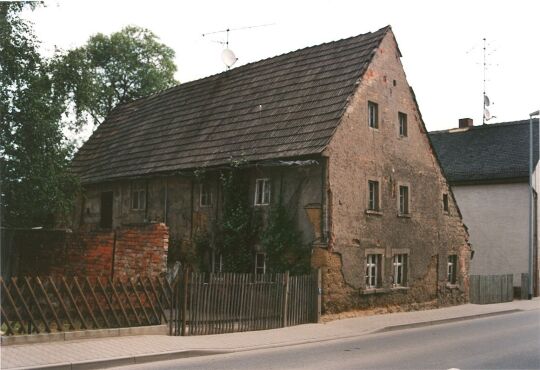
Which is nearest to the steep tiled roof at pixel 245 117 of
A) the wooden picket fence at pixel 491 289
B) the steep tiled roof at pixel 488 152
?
the wooden picket fence at pixel 491 289

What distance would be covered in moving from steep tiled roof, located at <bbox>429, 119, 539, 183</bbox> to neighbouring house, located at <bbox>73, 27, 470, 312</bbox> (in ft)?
26.6

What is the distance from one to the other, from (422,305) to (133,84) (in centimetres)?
2895

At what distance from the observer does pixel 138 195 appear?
25.8 meters

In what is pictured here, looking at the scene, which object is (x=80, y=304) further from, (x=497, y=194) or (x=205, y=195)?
(x=497, y=194)

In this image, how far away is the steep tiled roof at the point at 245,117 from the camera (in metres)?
20.4

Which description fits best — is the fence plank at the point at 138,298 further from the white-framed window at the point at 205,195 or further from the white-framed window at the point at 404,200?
the white-framed window at the point at 404,200

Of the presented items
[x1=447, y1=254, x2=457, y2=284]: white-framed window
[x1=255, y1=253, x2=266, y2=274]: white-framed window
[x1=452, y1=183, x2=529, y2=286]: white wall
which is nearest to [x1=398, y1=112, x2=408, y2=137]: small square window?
[x1=447, y1=254, x2=457, y2=284]: white-framed window

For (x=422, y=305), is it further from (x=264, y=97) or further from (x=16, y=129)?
(x=16, y=129)

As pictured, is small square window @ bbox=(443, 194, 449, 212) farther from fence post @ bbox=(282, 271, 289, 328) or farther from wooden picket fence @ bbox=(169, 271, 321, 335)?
fence post @ bbox=(282, 271, 289, 328)

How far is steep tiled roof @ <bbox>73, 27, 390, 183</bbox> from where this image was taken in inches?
803

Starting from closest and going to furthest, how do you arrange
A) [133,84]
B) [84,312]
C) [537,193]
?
[84,312]
[537,193]
[133,84]

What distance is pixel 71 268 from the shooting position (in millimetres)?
19016

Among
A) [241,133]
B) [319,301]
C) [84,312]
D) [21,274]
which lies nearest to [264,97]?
[241,133]

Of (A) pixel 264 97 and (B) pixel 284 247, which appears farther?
(A) pixel 264 97
